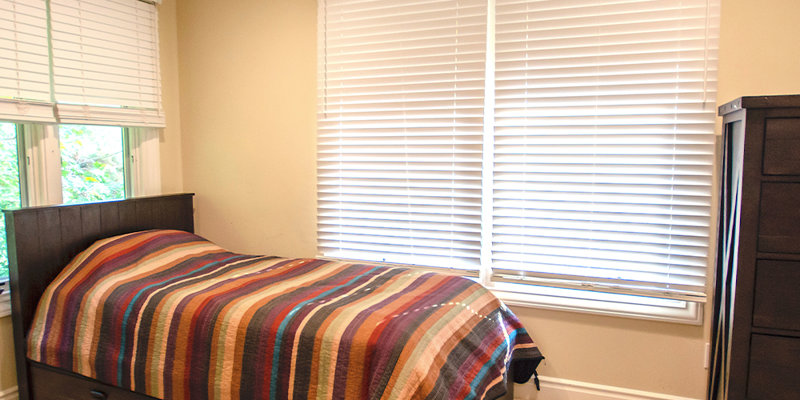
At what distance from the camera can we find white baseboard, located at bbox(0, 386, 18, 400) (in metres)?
2.41

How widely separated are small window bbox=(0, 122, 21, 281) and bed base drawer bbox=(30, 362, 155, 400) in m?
0.53

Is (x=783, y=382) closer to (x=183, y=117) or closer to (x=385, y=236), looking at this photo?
(x=385, y=236)

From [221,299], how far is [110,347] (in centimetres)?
54

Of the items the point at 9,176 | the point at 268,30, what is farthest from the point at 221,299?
the point at 268,30

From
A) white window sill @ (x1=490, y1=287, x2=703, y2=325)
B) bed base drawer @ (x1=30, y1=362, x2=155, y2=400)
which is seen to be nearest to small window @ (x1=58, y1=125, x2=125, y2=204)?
bed base drawer @ (x1=30, y1=362, x2=155, y2=400)

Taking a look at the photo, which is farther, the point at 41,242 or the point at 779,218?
the point at 41,242

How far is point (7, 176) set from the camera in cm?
244

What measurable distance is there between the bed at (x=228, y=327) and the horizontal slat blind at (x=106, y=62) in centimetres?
53

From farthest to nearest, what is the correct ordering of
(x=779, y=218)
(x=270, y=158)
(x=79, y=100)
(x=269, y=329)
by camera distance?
(x=270, y=158) → (x=79, y=100) → (x=269, y=329) → (x=779, y=218)

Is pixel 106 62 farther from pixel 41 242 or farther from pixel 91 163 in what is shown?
pixel 41 242

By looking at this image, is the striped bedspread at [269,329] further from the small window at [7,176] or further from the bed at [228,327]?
the small window at [7,176]

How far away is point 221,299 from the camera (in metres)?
2.00

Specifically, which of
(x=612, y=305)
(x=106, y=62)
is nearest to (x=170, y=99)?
(x=106, y=62)

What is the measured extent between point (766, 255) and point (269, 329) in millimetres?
1724
